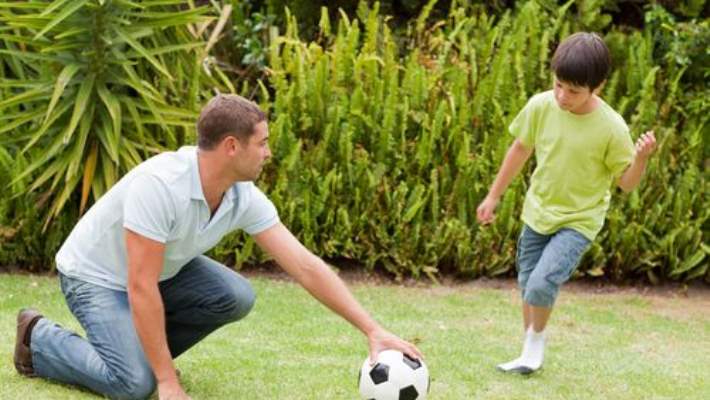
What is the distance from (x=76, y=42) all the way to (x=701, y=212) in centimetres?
451

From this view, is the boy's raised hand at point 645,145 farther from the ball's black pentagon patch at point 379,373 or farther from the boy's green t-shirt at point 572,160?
the ball's black pentagon patch at point 379,373

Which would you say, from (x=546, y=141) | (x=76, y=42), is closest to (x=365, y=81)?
(x=76, y=42)

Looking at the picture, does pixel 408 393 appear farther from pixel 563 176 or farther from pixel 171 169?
pixel 563 176

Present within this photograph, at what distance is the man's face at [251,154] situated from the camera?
5.07 meters

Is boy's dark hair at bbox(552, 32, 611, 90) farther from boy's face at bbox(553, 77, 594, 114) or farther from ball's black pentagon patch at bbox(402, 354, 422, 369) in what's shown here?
ball's black pentagon patch at bbox(402, 354, 422, 369)

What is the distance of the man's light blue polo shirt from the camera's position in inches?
199

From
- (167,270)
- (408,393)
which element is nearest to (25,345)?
(167,270)

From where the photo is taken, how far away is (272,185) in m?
9.18

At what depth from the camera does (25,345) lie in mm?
5676

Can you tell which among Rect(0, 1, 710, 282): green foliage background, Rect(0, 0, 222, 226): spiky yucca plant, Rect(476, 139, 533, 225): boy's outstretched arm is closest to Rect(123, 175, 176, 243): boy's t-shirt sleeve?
Rect(476, 139, 533, 225): boy's outstretched arm

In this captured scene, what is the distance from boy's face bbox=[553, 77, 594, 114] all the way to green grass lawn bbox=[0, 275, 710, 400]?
1.34 metres

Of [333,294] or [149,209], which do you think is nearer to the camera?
[149,209]

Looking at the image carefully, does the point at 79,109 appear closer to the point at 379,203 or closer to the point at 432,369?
the point at 379,203

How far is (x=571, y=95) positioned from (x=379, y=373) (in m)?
1.72
